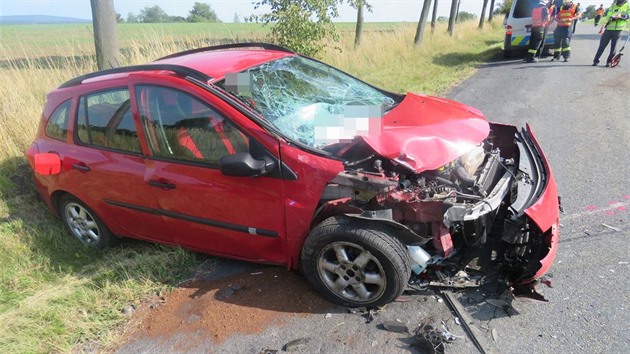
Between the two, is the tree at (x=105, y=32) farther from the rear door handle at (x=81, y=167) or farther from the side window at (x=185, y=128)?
the side window at (x=185, y=128)

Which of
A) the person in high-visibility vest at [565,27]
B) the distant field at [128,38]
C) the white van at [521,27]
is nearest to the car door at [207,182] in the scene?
the distant field at [128,38]

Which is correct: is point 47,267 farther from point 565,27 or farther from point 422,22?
point 422,22

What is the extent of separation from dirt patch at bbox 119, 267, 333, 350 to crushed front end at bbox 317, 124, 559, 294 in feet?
2.27

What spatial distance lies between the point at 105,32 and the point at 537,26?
11.1 m

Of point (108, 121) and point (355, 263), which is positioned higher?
point (108, 121)

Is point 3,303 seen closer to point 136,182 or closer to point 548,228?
point 136,182

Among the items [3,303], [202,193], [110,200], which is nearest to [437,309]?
[202,193]

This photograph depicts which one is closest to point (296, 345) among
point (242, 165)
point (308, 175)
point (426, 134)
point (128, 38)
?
point (308, 175)

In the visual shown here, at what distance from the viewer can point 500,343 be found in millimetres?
2498

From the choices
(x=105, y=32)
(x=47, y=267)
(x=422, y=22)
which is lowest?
(x=47, y=267)

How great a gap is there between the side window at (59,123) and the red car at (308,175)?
4.2 inches

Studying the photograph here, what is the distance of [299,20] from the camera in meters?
8.77

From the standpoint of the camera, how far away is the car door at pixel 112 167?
3350 mm

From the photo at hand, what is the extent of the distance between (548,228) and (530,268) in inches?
11.2
